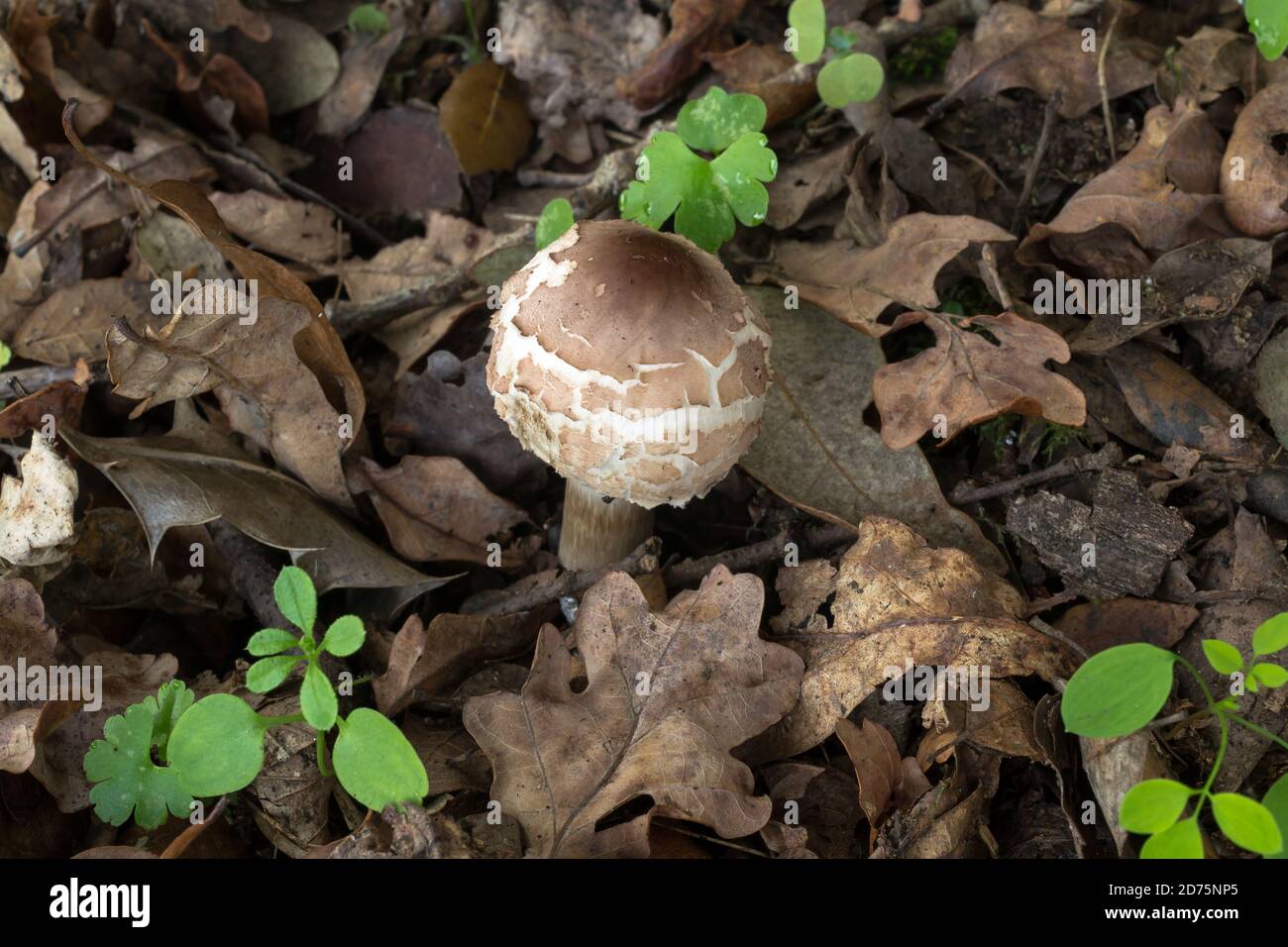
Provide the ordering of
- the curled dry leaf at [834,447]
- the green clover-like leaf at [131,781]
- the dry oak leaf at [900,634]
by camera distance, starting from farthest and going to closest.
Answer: the curled dry leaf at [834,447]
the dry oak leaf at [900,634]
the green clover-like leaf at [131,781]

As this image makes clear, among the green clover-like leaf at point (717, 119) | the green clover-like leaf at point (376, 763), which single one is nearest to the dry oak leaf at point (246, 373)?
the green clover-like leaf at point (376, 763)

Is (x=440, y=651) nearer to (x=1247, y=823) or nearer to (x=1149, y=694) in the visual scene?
(x=1149, y=694)

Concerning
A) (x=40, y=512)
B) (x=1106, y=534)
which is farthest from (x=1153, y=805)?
(x=40, y=512)

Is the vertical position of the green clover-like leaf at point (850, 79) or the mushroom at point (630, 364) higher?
the green clover-like leaf at point (850, 79)

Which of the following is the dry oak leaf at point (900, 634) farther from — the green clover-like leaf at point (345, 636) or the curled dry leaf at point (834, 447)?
the green clover-like leaf at point (345, 636)

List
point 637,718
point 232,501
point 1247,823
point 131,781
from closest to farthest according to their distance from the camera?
point 1247,823 → point 131,781 → point 637,718 → point 232,501
